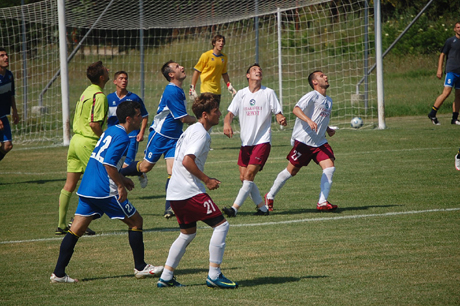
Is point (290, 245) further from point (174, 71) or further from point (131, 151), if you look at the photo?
point (131, 151)

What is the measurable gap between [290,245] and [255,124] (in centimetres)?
234

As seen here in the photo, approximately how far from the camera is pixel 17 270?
5934mm

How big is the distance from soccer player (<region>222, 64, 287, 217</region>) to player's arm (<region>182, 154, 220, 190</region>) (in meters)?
3.01

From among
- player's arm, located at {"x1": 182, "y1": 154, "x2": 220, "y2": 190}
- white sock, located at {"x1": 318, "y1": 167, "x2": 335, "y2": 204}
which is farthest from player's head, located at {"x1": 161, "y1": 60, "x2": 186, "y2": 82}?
player's arm, located at {"x1": 182, "y1": 154, "x2": 220, "y2": 190}

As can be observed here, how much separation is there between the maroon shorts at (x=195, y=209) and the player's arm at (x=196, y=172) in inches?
5.7

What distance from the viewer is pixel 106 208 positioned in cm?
556

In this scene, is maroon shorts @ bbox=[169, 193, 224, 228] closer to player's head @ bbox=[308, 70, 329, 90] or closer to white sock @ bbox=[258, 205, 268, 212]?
white sock @ bbox=[258, 205, 268, 212]

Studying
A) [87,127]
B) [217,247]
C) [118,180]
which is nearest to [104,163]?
[118,180]

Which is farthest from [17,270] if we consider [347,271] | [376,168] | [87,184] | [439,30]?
[439,30]

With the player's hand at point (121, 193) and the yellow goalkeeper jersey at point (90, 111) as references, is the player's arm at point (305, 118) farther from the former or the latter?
the player's hand at point (121, 193)

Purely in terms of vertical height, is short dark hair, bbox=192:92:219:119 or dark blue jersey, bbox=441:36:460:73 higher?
dark blue jersey, bbox=441:36:460:73

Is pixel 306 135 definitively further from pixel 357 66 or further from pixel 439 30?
pixel 439 30

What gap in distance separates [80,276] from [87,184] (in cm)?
89

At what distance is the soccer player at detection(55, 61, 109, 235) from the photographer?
7359mm
